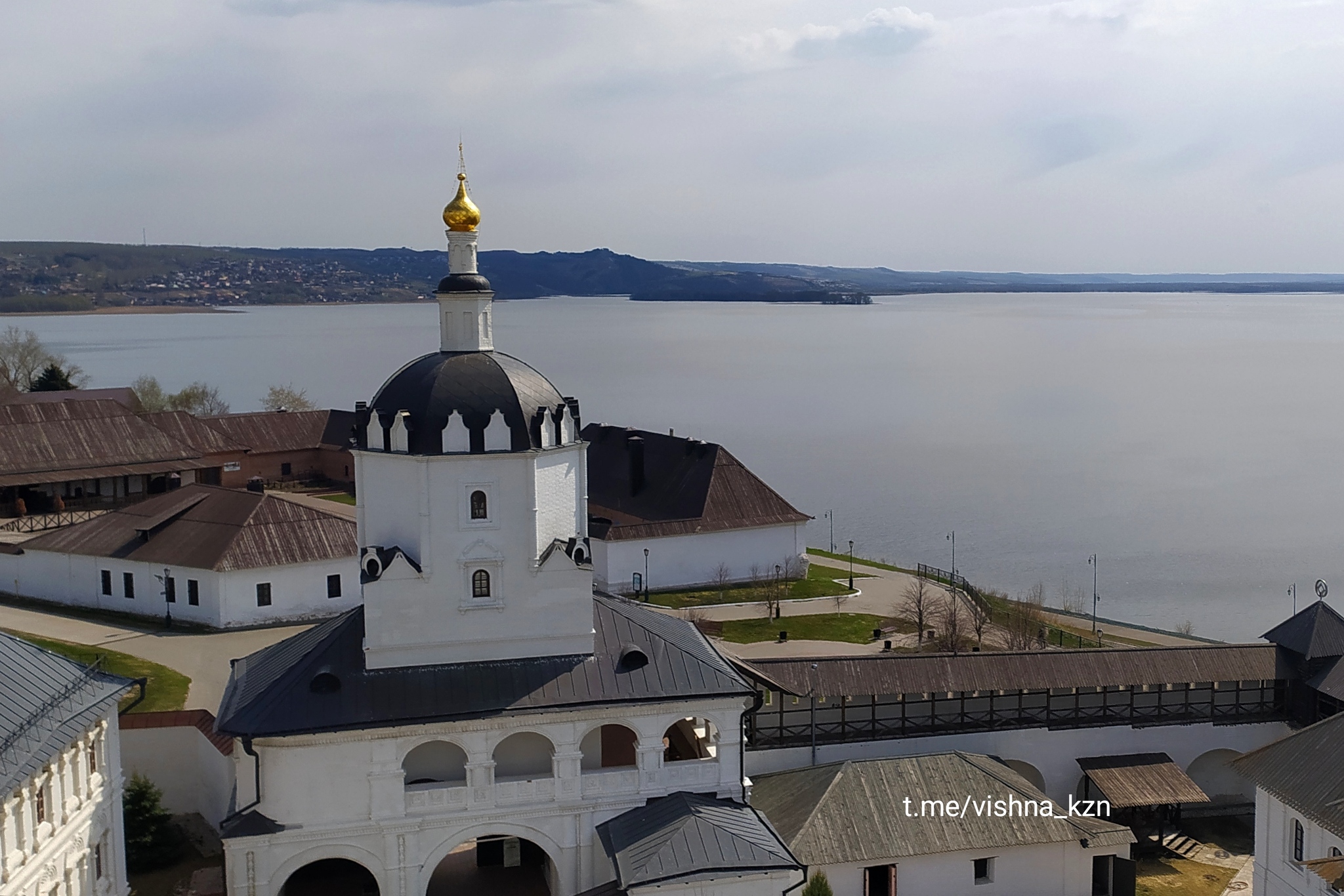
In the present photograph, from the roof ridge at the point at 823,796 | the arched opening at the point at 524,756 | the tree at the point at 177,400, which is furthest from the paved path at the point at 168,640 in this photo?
the tree at the point at 177,400

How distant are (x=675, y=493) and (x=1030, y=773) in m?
23.4

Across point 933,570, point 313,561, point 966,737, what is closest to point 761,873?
point 966,737

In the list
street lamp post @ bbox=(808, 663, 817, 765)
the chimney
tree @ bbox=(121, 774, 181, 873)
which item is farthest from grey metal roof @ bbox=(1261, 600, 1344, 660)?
the chimney

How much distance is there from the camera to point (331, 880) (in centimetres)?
2275

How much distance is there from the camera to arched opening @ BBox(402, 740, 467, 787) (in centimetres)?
2227

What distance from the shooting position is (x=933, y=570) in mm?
51750

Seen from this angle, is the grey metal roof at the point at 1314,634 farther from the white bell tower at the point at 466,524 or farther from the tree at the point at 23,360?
the tree at the point at 23,360

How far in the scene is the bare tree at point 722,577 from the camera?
155ft

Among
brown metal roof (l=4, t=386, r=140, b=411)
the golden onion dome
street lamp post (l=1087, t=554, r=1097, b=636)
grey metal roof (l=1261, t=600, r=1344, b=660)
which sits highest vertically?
the golden onion dome

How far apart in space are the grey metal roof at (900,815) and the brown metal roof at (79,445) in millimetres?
35757

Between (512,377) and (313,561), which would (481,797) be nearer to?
(512,377)

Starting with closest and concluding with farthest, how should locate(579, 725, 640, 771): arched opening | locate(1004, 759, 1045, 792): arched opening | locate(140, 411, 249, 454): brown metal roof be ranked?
locate(579, 725, 640, 771): arched opening → locate(1004, 759, 1045, 792): arched opening → locate(140, 411, 249, 454): brown metal roof

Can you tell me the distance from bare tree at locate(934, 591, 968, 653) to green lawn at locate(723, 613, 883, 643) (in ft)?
6.47

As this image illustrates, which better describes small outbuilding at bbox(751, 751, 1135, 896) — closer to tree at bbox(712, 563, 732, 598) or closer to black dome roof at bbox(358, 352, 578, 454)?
black dome roof at bbox(358, 352, 578, 454)
